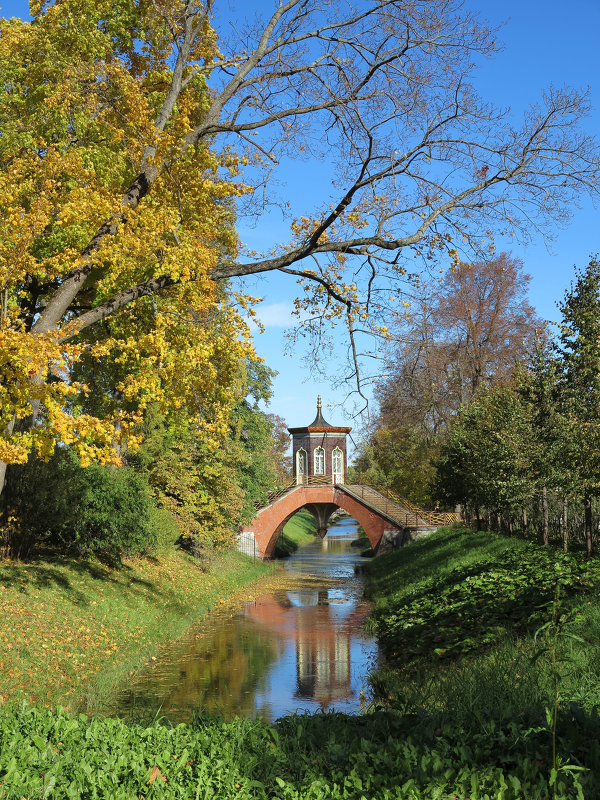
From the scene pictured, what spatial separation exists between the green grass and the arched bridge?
554cm

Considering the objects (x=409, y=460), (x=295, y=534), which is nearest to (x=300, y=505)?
(x=409, y=460)

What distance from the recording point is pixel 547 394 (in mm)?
20906

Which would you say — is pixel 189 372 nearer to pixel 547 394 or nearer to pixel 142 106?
pixel 142 106

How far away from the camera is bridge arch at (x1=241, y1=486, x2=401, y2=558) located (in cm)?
4259

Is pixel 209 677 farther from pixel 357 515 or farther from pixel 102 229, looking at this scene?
pixel 357 515

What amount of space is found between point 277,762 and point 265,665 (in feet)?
37.1

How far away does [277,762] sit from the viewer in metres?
5.12

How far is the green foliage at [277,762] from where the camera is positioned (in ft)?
15.2

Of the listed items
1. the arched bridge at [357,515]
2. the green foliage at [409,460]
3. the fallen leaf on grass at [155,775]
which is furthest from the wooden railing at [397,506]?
the fallen leaf on grass at [155,775]

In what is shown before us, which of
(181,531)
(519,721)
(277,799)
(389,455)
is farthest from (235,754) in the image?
(389,455)

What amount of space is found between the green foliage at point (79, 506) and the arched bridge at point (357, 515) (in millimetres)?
18919

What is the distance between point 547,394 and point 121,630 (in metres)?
13.3

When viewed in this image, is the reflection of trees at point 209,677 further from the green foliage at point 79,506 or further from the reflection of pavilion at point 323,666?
the green foliage at point 79,506

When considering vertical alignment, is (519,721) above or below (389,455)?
below
